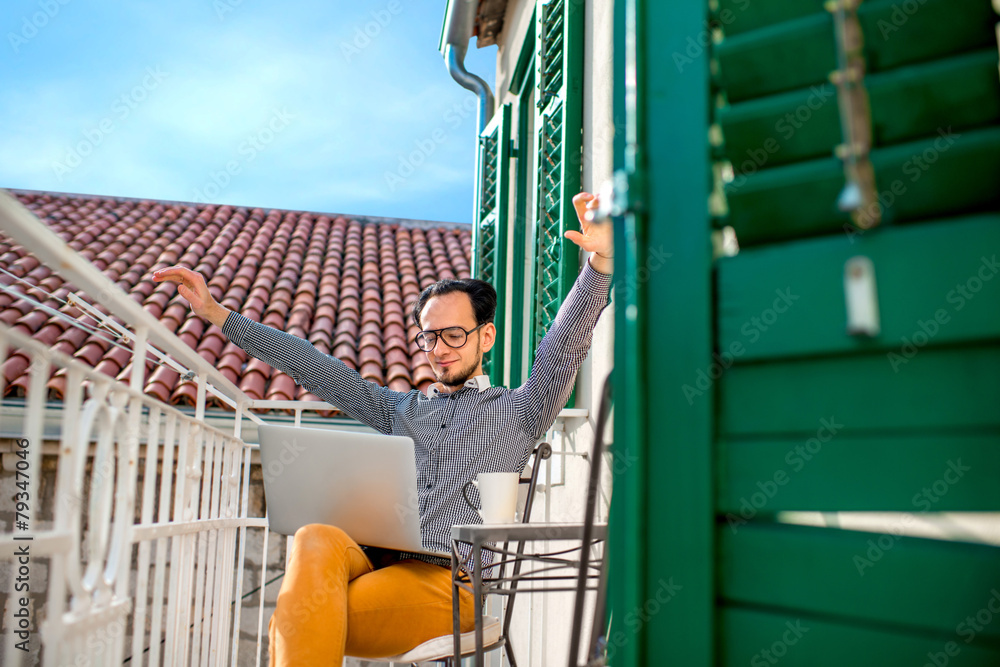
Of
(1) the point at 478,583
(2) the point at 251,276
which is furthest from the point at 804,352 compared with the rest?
(2) the point at 251,276

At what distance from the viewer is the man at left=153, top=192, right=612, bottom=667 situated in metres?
1.53

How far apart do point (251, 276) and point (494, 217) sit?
13.2ft

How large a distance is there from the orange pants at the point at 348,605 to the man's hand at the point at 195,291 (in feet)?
2.73

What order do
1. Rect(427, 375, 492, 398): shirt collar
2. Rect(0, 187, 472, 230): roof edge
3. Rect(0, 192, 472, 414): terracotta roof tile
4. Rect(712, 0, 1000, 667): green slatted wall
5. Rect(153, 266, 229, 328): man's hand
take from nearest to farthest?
Rect(712, 0, 1000, 667): green slatted wall < Rect(153, 266, 229, 328): man's hand < Rect(427, 375, 492, 398): shirt collar < Rect(0, 192, 472, 414): terracotta roof tile < Rect(0, 187, 472, 230): roof edge

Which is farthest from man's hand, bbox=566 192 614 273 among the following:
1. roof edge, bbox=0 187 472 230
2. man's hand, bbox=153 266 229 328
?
roof edge, bbox=0 187 472 230

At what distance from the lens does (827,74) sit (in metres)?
0.78

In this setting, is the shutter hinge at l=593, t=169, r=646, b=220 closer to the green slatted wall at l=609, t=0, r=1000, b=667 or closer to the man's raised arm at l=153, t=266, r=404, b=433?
the green slatted wall at l=609, t=0, r=1000, b=667

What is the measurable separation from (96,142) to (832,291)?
13.1ft

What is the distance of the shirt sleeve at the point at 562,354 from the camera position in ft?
6.45

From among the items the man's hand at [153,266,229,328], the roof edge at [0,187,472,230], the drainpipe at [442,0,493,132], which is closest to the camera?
the man's hand at [153,266,229,328]

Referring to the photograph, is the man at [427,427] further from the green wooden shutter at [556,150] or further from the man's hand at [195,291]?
the green wooden shutter at [556,150]

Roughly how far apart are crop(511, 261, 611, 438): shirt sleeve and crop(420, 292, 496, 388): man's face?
0.21 meters

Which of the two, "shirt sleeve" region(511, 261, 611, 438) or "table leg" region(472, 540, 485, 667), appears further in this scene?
"shirt sleeve" region(511, 261, 611, 438)

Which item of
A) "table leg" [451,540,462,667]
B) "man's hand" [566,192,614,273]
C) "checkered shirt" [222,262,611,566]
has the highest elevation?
"man's hand" [566,192,614,273]
